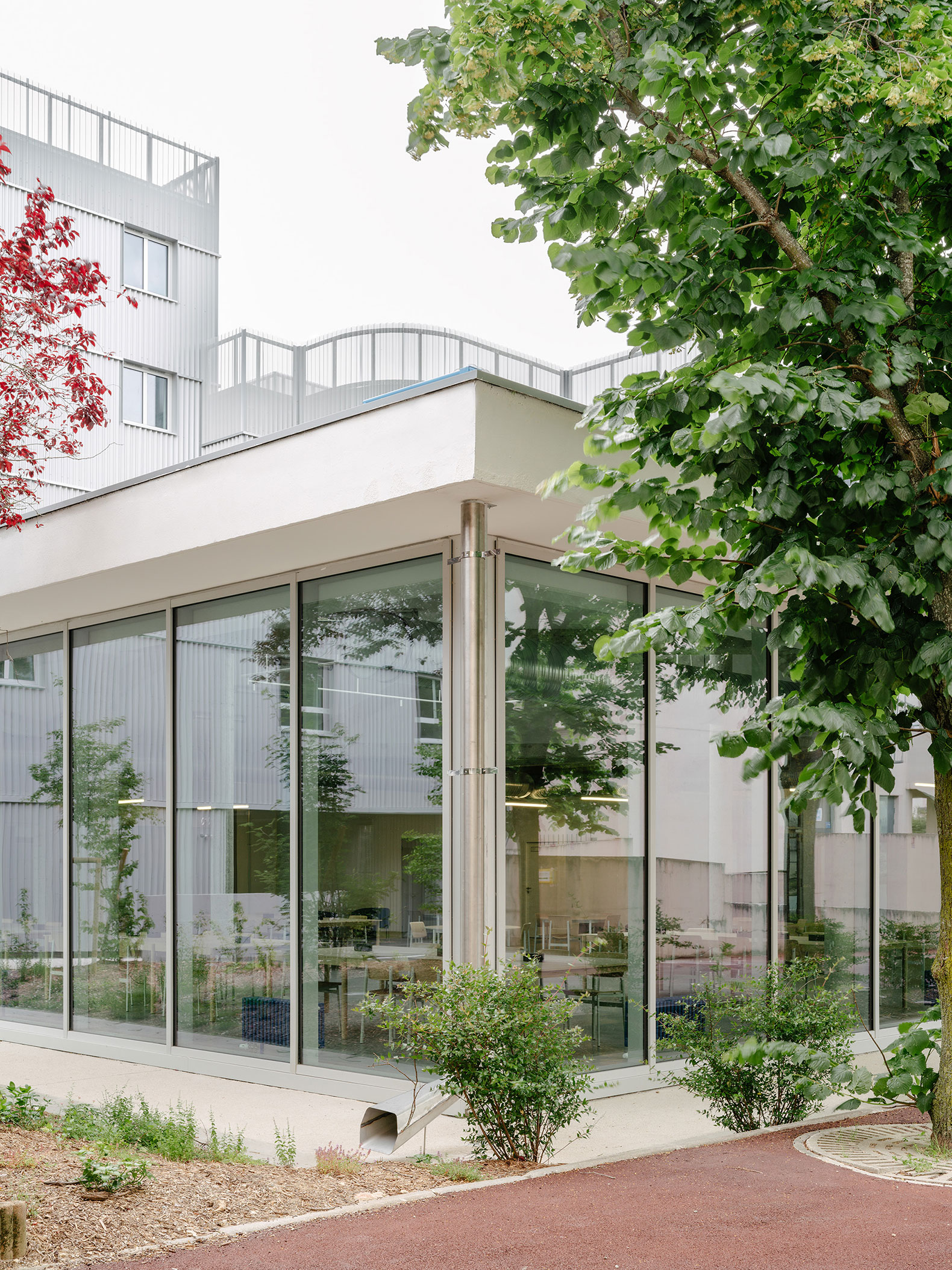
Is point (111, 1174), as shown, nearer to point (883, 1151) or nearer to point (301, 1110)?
point (301, 1110)

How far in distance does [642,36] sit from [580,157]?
596mm

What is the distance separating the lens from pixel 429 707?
8555mm

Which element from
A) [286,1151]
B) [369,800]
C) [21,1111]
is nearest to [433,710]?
[369,800]

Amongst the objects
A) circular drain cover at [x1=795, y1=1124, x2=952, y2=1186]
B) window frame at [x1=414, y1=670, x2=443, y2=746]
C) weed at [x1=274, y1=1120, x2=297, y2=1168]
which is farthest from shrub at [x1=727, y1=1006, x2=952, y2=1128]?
window frame at [x1=414, y1=670, x2=443, y2=746]

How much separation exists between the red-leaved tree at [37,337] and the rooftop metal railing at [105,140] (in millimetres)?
21655

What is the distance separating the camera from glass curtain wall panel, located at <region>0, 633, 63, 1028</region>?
38.2 feet

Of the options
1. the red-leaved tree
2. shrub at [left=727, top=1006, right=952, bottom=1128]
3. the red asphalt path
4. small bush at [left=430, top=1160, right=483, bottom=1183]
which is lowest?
small bush at [left=430, top=1160, right=483, bottom=1183]

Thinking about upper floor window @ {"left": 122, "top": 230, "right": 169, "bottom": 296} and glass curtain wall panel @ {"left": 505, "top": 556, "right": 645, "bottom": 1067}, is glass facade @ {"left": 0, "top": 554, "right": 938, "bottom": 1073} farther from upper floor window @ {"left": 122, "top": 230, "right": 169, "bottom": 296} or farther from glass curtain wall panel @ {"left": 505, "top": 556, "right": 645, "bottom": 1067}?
upper floor window @ {"left": 122, "top": 230, "right": 169, "bottom": 296}

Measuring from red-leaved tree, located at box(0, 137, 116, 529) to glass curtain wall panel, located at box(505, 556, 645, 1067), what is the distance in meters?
3.16

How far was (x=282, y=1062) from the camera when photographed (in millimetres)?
9109

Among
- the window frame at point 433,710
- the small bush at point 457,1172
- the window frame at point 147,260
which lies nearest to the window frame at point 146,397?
the window frame at point 147,260

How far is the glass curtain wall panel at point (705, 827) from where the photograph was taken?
30.8ft

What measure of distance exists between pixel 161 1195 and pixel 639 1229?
201 centimetres

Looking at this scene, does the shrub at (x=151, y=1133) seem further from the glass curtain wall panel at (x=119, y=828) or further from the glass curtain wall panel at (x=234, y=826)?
the glass curtain wall panel at (x=119, y=828)
